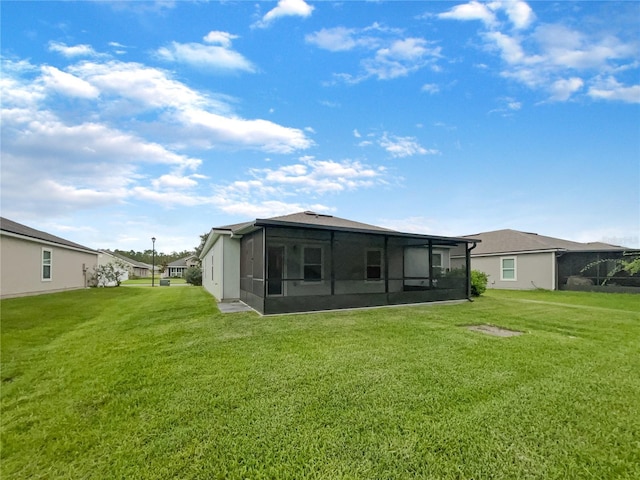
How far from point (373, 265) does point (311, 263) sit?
281 centimetres

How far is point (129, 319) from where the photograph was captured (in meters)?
8.21

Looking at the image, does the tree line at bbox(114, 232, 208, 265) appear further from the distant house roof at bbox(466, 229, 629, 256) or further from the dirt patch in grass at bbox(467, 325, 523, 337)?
A: the dirt patch in grass at bbox(467, 325, 523, 337)

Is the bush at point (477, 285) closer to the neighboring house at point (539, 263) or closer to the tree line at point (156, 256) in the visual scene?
the neighboring house at point (539, 263)

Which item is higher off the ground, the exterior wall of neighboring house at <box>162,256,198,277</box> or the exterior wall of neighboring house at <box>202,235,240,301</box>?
the exterior wall of neighboring house at <box>202,235,240,301</box>

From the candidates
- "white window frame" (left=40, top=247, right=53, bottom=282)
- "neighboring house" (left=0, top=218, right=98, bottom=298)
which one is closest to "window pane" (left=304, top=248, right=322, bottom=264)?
"neighboring house" (left=0, top=218, right=98, bottom=298)

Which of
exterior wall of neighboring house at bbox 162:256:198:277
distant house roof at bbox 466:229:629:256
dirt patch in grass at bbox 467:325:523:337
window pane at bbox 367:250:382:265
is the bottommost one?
exterior wall of neighboring house at bbox 162:256:198:277

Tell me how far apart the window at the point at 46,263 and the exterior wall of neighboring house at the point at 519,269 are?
2146cm

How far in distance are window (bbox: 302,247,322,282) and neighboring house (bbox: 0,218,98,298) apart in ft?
36.4

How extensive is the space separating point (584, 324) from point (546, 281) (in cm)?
1142

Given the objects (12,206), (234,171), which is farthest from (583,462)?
(12,206)

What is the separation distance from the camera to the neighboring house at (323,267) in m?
9.44

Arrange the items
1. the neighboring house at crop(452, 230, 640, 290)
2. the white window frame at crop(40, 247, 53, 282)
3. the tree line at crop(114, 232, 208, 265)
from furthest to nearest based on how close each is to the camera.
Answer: the tree line at crop(114, 232, 208, 265)
the neighboring house at crop(452, 230, 640, 290)
the white window frame at crop(40, 247, 53, 282)

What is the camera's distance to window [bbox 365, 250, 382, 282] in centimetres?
1243

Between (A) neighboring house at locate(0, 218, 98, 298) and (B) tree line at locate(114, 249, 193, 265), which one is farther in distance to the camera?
(B) tree line at locate(114, 249, 193, 265)
